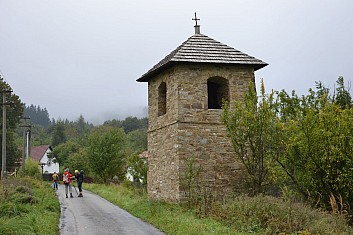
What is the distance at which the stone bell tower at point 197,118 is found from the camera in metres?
14.4

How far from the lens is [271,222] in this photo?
9984 millimetres

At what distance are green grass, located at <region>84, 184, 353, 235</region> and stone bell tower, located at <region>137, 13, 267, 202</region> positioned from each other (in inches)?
76.9

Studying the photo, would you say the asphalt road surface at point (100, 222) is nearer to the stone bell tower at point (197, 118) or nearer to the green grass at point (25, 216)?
the green grass at point (25, 216)

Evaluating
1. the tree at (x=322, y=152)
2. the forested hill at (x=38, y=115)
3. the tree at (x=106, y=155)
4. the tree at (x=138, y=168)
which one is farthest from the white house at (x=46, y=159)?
the forested hill at (x=38, y=115)

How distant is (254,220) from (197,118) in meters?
5.22

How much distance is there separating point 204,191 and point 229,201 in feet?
4.92

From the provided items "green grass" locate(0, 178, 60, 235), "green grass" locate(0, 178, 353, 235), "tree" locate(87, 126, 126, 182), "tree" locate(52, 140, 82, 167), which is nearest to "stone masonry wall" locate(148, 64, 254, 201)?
"green grass" locate(0, 178, 353, 235)

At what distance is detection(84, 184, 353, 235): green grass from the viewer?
31.4 ft

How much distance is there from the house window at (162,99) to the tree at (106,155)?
20885 mm

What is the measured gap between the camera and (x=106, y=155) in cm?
3644

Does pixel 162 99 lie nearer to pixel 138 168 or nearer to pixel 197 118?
pixel 197 118

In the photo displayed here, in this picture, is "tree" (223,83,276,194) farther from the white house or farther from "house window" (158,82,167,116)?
the white house

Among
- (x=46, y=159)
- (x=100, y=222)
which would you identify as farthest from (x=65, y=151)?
(x=100, y=222)

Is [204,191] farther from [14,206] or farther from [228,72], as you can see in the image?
[14,206]
